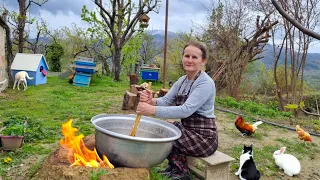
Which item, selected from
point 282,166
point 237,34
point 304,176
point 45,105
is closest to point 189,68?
point 282,166

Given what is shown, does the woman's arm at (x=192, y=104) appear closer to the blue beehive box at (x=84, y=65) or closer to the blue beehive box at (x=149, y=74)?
the blue beehive box at (x=84, y=65)

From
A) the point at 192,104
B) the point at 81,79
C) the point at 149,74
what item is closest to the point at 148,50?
the point at 149,74

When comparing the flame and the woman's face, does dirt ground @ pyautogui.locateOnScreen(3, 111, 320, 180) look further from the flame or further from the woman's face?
the woman's face

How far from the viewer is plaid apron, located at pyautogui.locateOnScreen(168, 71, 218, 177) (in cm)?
282

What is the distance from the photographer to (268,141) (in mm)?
5547

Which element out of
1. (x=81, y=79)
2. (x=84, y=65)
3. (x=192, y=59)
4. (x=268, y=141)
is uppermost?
(x=192, y=59)

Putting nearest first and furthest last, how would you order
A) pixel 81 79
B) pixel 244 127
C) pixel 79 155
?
pixel 79 155
pixel 244 127
pixel 81 79

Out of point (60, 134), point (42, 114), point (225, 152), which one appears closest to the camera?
point (225, 152)

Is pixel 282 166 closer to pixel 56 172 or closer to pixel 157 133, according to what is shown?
pixel 157 133

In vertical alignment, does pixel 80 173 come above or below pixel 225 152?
above

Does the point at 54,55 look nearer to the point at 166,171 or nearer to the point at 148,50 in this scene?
the point at 148,50

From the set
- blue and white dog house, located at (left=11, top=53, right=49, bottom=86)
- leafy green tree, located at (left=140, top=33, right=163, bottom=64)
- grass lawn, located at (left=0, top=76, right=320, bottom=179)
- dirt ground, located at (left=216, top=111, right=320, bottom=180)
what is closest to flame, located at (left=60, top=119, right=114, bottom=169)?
grass lawn, located at (left=0, top=76, right=320, bottom=179)

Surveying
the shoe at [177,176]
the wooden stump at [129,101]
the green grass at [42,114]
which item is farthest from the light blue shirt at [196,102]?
the wooden stump at [129,101]

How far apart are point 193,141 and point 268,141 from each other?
3274mm
